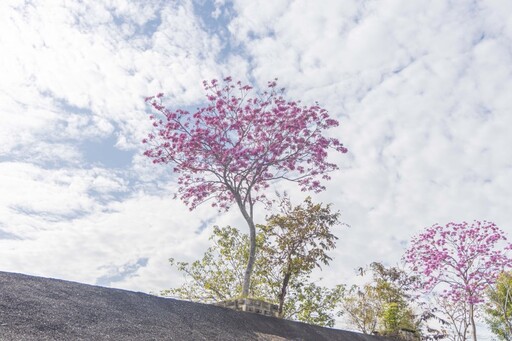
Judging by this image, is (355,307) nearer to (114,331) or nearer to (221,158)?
(221,158)

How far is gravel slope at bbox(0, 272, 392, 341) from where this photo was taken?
614 centimetres

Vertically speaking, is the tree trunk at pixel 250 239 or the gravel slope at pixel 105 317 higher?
the tree trunk at pixel 250 239

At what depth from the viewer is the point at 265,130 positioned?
12.9 meters

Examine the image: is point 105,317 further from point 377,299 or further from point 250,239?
point 377,299

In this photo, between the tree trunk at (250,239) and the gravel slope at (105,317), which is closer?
the gravel slope at (105,317)

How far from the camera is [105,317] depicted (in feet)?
23.0

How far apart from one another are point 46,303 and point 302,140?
8209 mm

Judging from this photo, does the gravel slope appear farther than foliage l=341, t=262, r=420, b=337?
No

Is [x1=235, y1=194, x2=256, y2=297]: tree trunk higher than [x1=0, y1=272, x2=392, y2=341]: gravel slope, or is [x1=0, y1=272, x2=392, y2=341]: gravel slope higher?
[x1=235, y1=194, x2=256, y2=297]: tree trunk

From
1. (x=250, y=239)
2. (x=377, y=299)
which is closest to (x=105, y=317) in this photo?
(x=250, y=239)

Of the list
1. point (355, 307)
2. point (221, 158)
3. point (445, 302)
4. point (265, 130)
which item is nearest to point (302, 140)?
point (265, 130)

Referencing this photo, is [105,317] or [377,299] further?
[377,299]

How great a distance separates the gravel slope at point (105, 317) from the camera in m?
6.14

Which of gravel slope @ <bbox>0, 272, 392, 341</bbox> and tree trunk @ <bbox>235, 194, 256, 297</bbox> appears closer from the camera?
gravel slope @ <bbox>0, 272, 392, 341</bbox>
